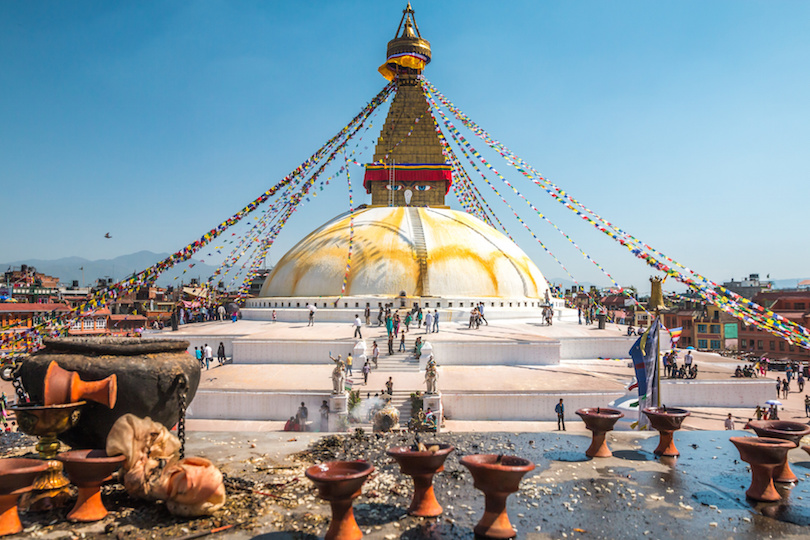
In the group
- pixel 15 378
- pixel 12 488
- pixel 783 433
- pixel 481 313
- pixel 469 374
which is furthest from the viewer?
pixel 481 313

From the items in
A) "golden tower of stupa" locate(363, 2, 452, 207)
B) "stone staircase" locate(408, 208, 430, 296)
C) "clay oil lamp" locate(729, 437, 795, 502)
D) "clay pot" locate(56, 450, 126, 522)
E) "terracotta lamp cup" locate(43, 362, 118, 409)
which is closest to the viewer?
"clay pot" locate(56, 450, 126, 522)

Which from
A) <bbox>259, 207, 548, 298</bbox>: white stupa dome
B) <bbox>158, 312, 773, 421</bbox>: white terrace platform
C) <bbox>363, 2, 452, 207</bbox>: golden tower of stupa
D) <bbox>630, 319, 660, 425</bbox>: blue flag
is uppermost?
<bbox>363, 2, 452, 207</bbox>: golden tower of stupa

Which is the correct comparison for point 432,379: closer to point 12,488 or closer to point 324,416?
point 324,416

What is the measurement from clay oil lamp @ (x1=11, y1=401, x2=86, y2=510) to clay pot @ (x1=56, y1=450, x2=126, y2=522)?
35 cm

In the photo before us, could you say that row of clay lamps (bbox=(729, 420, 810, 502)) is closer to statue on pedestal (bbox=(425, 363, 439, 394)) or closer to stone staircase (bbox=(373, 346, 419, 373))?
statue on pedestal (bbox=(425, 363, 439, 394))

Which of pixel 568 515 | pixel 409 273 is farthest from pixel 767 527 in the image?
pixel 409 273

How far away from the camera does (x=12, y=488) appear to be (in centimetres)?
448

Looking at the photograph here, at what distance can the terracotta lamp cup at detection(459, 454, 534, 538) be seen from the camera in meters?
4.51

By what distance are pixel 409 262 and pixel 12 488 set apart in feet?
60.1

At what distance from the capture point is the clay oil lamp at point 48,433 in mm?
4988

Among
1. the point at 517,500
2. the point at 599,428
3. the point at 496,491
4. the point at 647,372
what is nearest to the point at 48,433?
the point at 496,491

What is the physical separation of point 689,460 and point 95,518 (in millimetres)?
6215

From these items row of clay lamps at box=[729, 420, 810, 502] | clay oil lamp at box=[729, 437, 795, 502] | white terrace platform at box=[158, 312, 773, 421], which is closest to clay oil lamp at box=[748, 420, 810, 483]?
row of clay lamps at box=[729, 420, 810, 502]

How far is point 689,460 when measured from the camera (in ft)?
21.8
